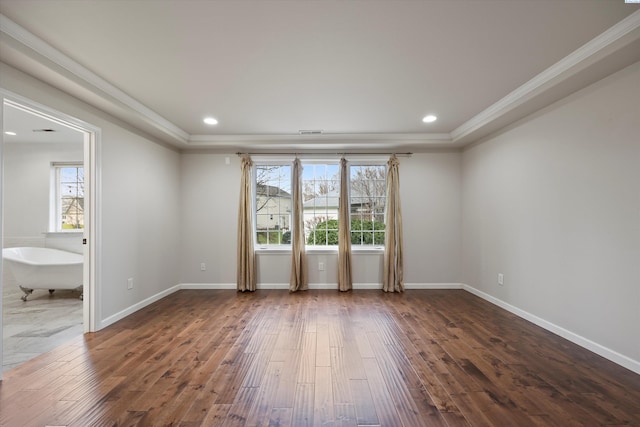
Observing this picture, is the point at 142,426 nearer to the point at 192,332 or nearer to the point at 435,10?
the point at 192,332

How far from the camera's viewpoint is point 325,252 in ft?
15.4

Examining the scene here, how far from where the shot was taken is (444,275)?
4629mm

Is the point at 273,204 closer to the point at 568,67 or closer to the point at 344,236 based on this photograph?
the point at 344,236

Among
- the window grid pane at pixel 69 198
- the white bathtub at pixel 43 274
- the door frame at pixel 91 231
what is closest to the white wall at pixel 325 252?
the white bathtub at pixel 43 274

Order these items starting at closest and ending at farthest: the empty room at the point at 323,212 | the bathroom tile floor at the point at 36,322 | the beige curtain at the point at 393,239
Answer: the empty room at the point at 323,212 → the bathroom tile floor at the point at 36,322 → the beige curtain at the point at 393,239

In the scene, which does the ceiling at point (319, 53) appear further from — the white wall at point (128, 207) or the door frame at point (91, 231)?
the door frame at point (91, 231)

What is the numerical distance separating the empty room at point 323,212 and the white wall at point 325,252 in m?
0.04

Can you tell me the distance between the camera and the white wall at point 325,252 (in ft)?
15.2

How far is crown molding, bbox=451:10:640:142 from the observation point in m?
1.84

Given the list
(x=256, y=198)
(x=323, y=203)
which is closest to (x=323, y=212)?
(x=323, y=203)

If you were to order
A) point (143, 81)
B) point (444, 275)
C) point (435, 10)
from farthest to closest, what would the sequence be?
1. point (444, 275)
2. point (143, 81)
3. point (435, 10)

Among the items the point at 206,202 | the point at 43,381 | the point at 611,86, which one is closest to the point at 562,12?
the point at 611,86

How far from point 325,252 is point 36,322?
148 inches

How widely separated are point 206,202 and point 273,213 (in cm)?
115
